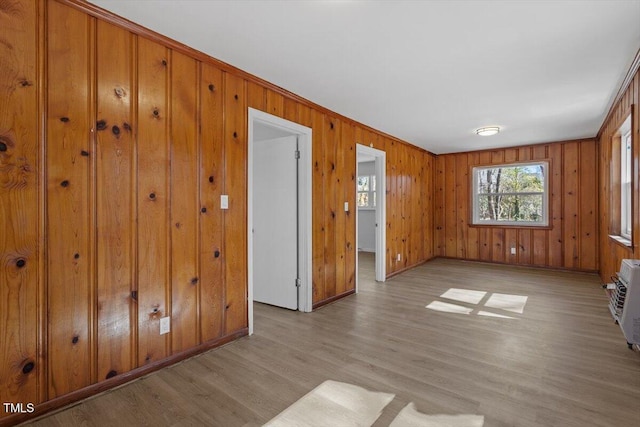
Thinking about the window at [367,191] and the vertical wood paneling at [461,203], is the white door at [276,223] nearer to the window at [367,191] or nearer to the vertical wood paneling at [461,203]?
the vertical wood paneling at [461,203]

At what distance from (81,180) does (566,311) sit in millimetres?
4701

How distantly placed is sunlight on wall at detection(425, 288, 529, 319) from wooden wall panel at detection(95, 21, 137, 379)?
3090 mm

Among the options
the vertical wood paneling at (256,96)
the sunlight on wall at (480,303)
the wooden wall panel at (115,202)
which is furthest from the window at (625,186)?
the wooden wall panel at (115,202)

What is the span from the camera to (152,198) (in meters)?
2.23

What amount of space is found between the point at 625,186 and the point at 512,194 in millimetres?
2623

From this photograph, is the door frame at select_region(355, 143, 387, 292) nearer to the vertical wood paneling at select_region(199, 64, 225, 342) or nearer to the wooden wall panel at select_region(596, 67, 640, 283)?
the wooden wall panel at select_region(596, 67, 640, 283)

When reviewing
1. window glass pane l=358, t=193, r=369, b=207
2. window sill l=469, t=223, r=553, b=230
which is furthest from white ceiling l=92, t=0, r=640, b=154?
window glass pane l=358, t=193, r=369, b=207

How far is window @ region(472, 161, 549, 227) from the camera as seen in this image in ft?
19.8

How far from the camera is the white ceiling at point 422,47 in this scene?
1934mm

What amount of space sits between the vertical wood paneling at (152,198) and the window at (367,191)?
678 centimetres

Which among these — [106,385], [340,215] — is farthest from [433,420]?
[340,215]

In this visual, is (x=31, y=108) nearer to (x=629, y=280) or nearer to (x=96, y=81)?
(x=96, y=81)

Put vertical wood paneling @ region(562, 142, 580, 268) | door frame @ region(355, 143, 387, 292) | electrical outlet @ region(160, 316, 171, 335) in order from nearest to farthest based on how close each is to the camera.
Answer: electrical outlet @ region(160, 316, 171, 335) < door frame @ region(355, 143, 387, 292) < vertical wood paneling @ region(562, 142, 580, 268)

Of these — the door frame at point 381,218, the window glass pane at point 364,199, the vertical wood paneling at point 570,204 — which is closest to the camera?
the door frame at point 381,218
